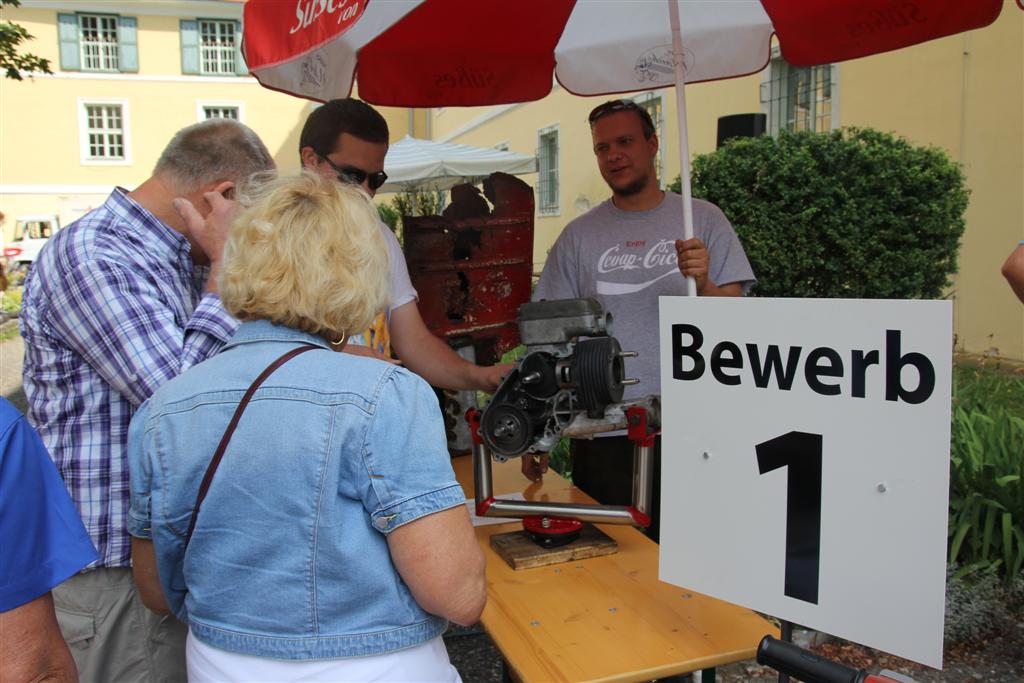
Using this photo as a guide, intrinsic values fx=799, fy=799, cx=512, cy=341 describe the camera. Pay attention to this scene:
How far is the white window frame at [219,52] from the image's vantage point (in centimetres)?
3002

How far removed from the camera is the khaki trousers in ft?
5.81

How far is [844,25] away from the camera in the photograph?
10.1ft

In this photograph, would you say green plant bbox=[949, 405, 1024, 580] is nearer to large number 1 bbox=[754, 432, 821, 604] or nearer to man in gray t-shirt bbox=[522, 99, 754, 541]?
man in gray t-shirt bbox=[522, 99, 754, 541]

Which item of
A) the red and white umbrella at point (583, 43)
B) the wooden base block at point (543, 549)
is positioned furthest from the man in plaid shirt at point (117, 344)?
the red and white umbrella at point (583, 43)

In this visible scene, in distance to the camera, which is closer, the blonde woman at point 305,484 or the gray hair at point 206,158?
the blonde woman at point 305,484

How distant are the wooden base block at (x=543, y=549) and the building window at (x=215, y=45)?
1258 inches

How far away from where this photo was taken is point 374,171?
8.79ft

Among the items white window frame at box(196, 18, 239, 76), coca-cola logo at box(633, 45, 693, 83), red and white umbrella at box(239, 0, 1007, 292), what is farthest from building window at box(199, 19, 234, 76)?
coca-cola logo at box(633, 45, 693, 83)

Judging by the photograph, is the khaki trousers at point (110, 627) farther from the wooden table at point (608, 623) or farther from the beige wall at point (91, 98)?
the beige wall at point (91, 98)

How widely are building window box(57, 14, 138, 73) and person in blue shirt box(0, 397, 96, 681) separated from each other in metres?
32.7

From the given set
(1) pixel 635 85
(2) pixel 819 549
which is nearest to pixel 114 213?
(2) pixel 819 549

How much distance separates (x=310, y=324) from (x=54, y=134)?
32.0m

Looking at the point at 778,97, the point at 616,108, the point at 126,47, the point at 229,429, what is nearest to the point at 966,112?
the point at 778,97

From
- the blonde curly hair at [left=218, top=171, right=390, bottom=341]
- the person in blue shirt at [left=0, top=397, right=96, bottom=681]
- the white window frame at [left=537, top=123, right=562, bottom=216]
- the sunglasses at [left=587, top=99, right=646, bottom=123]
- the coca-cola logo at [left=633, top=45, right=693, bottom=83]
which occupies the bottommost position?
the person in blue shirt at [left=0, top=397, right=96, bottom=681]
